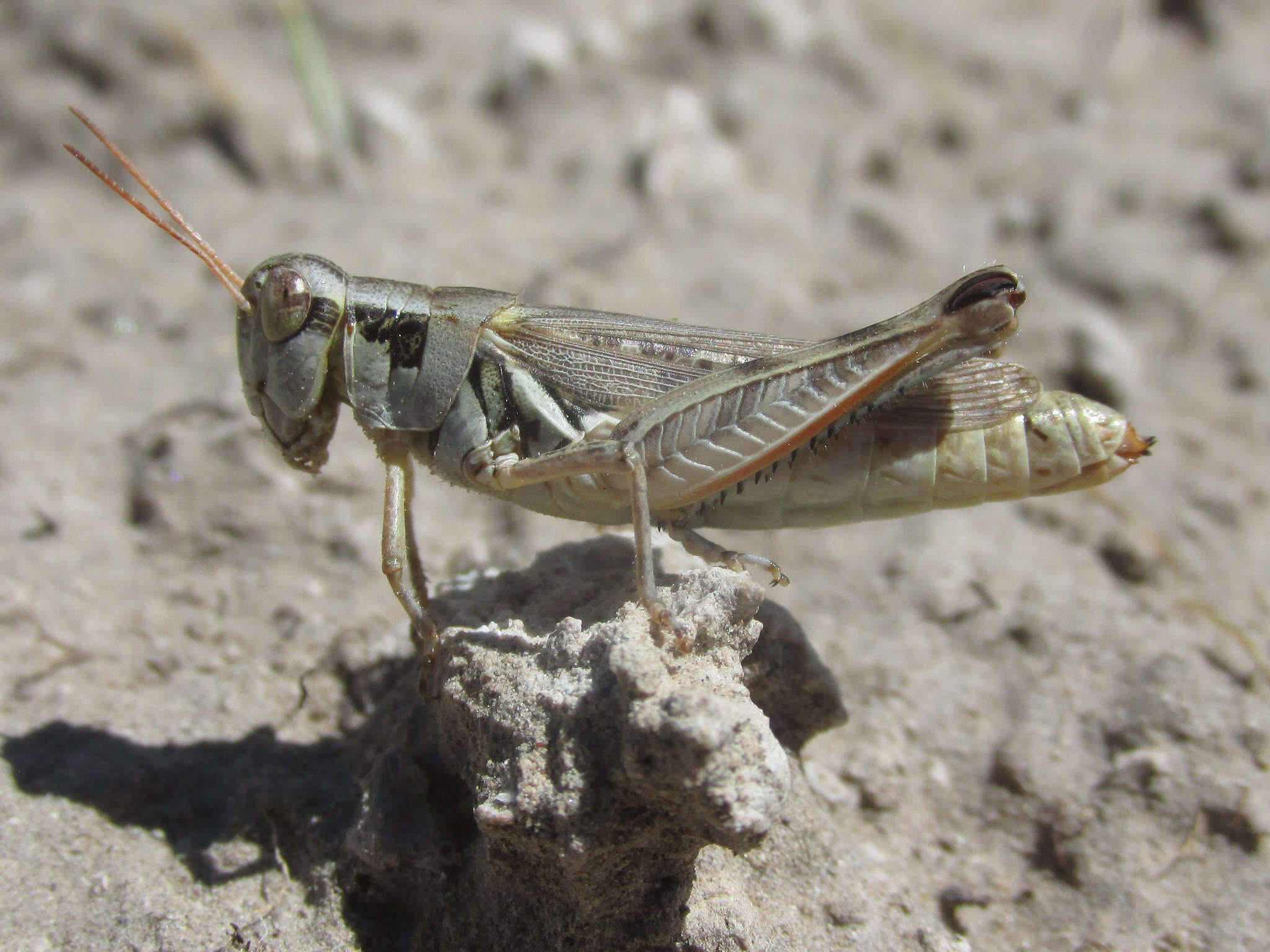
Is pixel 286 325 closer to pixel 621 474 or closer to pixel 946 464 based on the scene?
pixel 621 474

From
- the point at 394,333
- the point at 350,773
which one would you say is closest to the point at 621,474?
the point at 394,333

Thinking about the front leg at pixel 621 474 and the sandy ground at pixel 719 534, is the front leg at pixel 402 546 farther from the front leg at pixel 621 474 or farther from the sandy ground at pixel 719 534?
the sandy ground at pixel 719 534

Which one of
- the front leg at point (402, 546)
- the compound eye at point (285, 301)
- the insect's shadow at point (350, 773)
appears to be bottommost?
the insect's shadow at point (350, 773)

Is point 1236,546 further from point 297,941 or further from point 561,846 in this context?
point 297,941

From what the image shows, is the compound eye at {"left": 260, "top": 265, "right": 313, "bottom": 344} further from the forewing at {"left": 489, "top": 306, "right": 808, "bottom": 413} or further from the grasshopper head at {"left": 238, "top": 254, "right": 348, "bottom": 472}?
the forewing at {"left": 489, "top": 306, "right": 808, "bottom": 413}

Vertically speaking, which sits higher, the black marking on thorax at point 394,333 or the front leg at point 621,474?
the black marking on thorax at point 394,333

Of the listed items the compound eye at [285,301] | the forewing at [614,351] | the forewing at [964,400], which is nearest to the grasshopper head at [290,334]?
the compound eye at [285,301]

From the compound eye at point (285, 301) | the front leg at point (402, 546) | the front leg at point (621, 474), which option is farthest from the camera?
the compound eye at point (285, 301)
